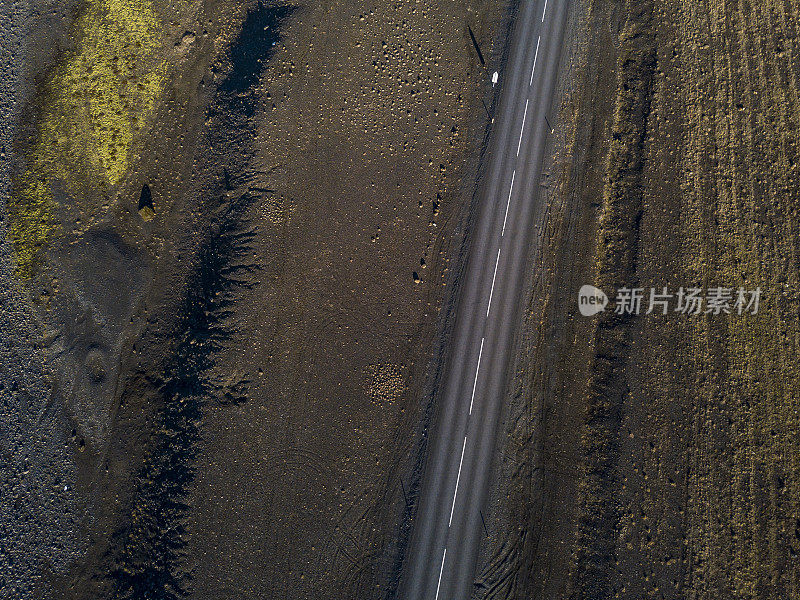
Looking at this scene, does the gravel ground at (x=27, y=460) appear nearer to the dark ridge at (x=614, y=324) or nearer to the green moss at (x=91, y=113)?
the green moss at (x=91, y=113)

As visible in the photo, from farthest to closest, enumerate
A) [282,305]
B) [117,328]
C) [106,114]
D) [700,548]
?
[106,114], [117,328], [282,305], [700,548]

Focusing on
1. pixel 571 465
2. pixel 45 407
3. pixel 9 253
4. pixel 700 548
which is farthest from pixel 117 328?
pixel 700 548

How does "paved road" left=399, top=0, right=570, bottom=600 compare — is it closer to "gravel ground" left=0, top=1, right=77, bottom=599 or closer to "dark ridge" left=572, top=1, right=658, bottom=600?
"dark ridge" left=572, top=1, right=658, bottom=600

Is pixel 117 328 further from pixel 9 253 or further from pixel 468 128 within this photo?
pixel 468 128

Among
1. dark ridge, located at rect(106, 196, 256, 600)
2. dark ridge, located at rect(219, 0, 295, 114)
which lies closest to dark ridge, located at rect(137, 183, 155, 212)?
dark ridge, located at rect(106, 196, 256, 600)

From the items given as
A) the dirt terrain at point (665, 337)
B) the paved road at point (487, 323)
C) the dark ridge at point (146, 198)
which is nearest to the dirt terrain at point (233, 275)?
the dark ridge at point (146, 198)

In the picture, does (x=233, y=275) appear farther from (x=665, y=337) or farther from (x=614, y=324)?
(x=665, y=337)
